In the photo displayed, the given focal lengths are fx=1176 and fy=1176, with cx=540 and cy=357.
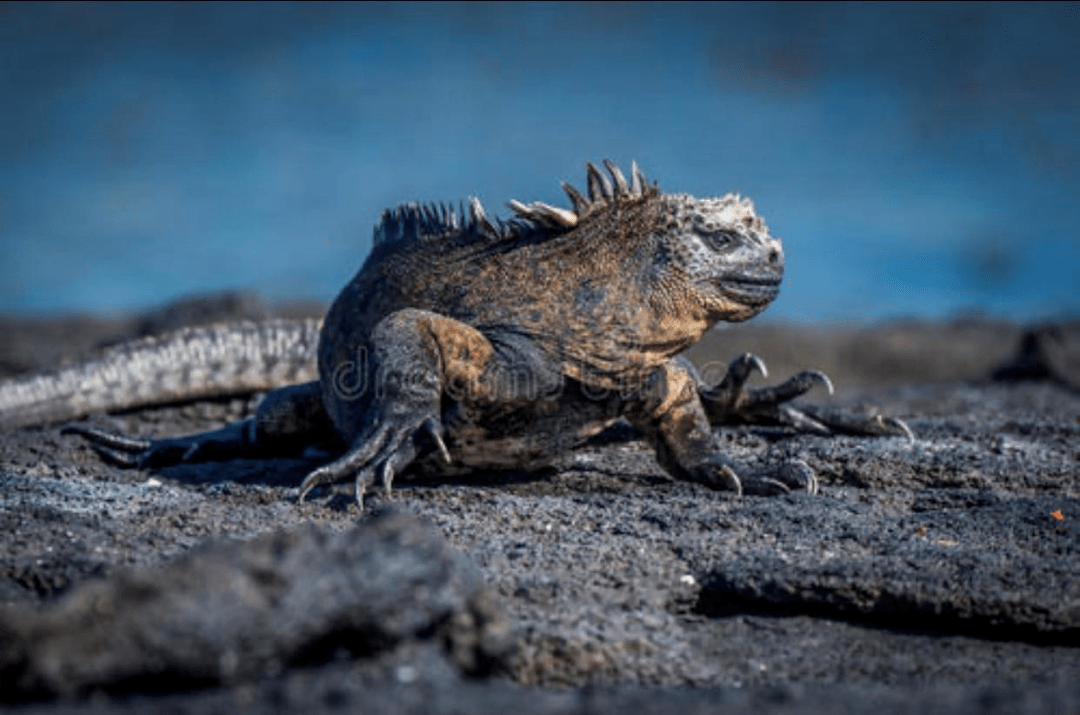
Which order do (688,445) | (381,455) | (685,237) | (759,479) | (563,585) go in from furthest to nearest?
(688,445) → (759,479) → (685,237) → (381,455) → (563,585)

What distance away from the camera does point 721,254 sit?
177 inches

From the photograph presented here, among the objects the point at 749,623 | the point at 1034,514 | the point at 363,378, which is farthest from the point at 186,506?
the point at 1034,514

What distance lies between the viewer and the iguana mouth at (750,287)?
14.8 ft

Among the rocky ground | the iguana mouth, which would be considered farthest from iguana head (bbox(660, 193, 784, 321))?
the rocky ground

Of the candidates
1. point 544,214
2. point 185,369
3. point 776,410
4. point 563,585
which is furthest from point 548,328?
point 185,369

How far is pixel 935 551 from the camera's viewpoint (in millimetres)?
3752

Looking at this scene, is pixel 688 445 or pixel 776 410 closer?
pixel 688 445

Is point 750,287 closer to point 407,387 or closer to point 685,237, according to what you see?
point 685,237

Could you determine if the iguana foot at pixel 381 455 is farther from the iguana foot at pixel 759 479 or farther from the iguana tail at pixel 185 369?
the iguana tail at pixel 185 369

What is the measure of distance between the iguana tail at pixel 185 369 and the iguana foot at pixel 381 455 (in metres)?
3.37

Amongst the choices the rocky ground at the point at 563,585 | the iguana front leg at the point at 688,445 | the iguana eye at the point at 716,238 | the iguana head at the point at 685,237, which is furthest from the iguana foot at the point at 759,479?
the iguana eye at the point at 716,238

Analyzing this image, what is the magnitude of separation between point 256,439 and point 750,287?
8.27 feet

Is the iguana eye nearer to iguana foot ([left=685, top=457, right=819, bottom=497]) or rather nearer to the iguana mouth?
the iguana mouth

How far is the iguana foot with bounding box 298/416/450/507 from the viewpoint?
4.25m
